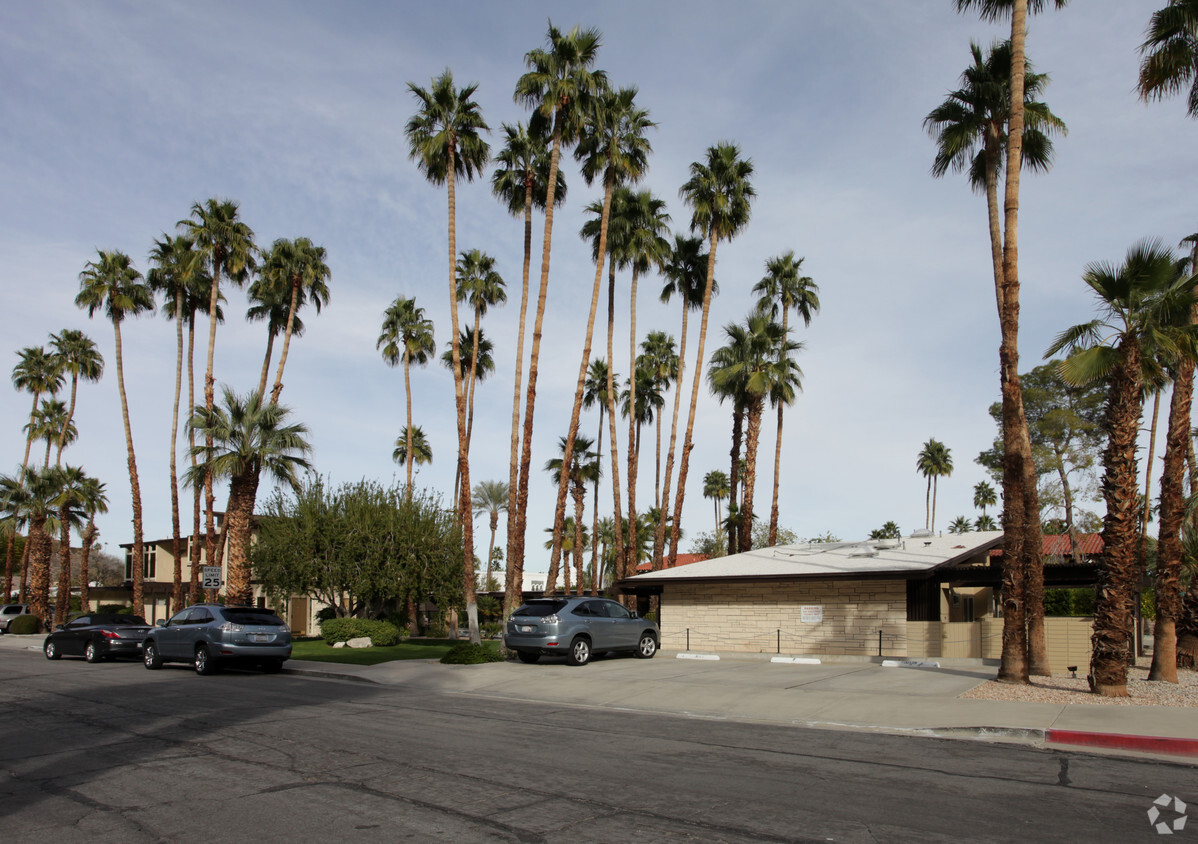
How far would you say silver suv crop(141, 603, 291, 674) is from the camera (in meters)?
19.8

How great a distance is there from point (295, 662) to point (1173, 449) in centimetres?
2116

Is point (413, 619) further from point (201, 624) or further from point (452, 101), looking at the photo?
point (452, 101)

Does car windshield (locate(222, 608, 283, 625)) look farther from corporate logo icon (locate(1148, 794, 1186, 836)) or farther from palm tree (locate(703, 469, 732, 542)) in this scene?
palm tree (locate(703, 469, 732, 542))

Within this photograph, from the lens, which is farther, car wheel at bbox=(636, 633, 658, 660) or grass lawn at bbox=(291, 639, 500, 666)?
grass lawn at bbox=(291, 639, 500, 666)

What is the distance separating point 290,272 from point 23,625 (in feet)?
75.9

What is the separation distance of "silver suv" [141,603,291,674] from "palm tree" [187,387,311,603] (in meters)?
9.09

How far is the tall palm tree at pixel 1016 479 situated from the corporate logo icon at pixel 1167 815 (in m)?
8.43

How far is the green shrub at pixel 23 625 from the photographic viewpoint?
43.9 metres

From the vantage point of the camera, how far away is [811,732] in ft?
39.7

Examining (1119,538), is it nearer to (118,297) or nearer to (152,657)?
(152,657)

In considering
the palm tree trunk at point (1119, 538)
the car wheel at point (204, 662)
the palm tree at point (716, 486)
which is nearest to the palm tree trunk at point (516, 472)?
the car wheel at point (204, 662)

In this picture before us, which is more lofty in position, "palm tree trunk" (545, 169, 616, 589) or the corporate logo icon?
"palm tree trunk" (545, 169, 616, 589)

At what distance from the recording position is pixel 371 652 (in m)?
26.8

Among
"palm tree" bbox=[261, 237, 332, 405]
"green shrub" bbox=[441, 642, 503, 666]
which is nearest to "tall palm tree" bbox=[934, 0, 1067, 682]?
"green shrub" bbox=[441, 642, 503, 666]
